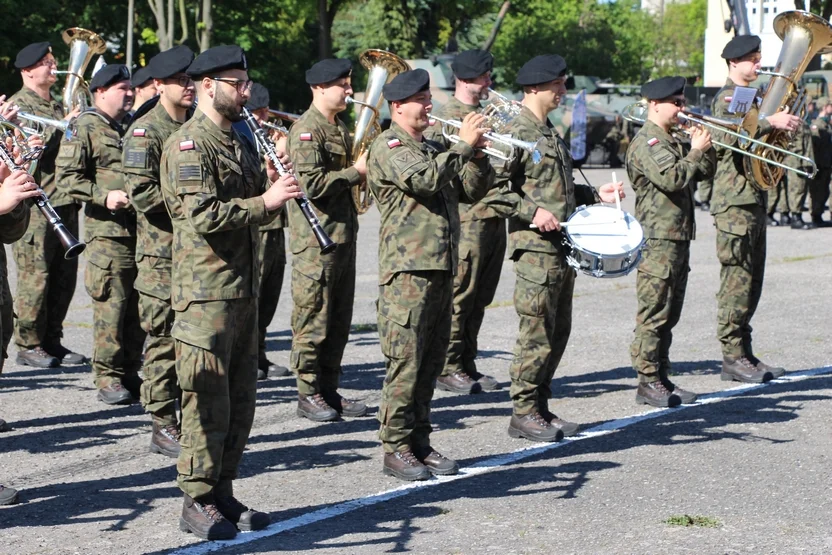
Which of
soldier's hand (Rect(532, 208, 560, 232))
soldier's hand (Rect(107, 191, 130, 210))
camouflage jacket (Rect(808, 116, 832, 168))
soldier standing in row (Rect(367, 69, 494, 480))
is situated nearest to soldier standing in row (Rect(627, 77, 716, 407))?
soldier's hand (Rect(532, 208, 560, 232))

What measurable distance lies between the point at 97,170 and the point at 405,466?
116 inches

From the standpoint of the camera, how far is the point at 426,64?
37031 millimetres

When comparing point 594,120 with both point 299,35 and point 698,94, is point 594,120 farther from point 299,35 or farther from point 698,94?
point 299,35

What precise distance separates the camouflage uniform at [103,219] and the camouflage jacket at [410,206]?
2107mm

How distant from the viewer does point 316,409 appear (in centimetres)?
809

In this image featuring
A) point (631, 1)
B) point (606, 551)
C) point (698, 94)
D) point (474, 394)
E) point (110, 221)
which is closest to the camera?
point (606, 551)

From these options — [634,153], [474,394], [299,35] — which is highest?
[299,35]

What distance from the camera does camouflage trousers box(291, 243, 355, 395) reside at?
805 cm

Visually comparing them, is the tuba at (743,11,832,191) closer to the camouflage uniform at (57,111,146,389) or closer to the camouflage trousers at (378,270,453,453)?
the camouflage trousers at (378,270,453,453)

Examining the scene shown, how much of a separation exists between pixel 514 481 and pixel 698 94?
98.5 feet

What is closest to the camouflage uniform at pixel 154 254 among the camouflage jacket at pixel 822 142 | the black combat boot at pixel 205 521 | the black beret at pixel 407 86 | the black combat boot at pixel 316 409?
the black combat boot at pixel 316 409

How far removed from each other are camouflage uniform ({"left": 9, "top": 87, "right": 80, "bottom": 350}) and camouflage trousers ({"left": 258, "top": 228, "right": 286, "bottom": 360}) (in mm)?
1543

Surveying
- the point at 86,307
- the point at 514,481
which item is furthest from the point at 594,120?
the point at 514,481

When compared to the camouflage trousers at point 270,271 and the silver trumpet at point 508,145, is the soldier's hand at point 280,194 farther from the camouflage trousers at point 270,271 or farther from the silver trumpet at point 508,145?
the camouflage trousers at point 270,271
